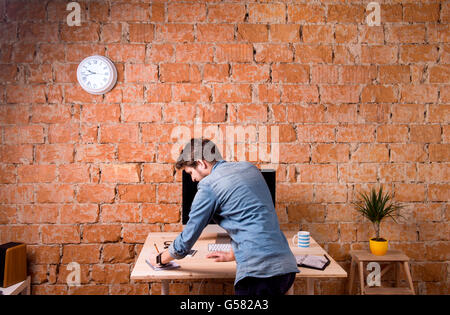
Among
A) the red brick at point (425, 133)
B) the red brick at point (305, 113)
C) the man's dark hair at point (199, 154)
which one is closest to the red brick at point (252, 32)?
the red brick at point (305, 113)

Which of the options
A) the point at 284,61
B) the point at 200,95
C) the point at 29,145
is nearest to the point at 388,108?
the point at 284,61

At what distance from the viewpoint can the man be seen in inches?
66.7

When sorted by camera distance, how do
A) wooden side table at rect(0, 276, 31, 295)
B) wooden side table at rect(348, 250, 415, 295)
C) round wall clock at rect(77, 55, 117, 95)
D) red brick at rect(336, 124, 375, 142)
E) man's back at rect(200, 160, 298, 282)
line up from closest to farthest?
man's back at rect(200, 160, 298, 282), wooden side table at rect(0, 276, 31, 295), wooden side table at rect(348, 250, 415, 295), round wall clock at rect(77, 55, 117, 95), red brick at rect(336, 124, 375, 142)

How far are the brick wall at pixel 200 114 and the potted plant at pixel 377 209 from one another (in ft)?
0.27

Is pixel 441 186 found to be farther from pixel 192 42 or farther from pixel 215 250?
pixel 192 42

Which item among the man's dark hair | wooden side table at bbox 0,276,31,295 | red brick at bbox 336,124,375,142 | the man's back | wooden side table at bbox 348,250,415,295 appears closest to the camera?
the man's back

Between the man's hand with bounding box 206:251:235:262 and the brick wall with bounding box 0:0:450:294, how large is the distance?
77cm

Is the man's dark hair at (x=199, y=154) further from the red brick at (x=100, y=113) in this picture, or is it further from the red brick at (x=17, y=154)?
the red brick at (x=17, y=154)

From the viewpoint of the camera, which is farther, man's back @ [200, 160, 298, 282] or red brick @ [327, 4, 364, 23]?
red brick @ [327, 4, 364, 23]

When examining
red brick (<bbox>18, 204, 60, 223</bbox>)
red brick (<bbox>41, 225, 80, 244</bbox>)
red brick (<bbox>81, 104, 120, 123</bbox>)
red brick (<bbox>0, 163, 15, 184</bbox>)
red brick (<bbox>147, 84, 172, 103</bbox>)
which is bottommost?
red brick (<bbox>41, 225, 80, 244</bbox>)

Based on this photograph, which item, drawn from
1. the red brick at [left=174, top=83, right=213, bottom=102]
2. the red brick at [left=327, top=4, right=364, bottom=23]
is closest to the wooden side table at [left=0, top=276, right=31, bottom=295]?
the red brick at [left=174, top=83, right=213, bottom=102]

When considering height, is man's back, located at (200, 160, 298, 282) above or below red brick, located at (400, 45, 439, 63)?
below

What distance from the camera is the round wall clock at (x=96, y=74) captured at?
278cm

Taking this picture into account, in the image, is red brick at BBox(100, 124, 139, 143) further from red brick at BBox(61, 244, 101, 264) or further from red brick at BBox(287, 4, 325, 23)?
red brick at BBox(287, 4, 325, 23)
